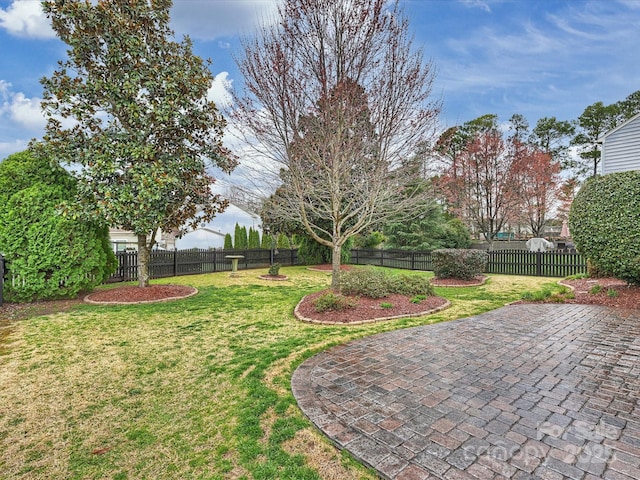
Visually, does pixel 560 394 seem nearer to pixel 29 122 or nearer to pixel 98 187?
pixel 98 187

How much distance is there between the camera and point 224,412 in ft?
8.98

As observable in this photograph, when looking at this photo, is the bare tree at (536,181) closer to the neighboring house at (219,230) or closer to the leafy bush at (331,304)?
the neighboring house at (219,230)

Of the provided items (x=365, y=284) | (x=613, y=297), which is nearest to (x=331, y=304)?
(x=365, y=284)

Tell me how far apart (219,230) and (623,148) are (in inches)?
825

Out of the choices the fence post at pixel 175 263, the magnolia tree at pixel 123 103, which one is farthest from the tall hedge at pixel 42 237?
the fence post at pixel 175 263

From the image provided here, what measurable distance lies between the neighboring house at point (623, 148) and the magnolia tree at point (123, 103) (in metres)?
14.3

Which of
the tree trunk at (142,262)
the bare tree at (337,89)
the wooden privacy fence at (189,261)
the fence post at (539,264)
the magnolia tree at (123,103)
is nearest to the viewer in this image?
the bare tree at (337,89)

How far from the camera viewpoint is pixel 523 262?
1292 cm

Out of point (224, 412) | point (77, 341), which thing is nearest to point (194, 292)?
point (77, 341)

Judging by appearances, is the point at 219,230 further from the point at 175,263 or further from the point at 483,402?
the point at 483,402

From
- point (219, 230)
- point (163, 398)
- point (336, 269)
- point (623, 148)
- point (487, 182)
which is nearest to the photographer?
point (163, 398)

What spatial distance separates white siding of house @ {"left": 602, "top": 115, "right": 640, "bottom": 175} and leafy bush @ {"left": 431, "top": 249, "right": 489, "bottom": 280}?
6244 millimetres

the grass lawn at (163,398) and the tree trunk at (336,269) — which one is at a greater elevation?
the tree trunk at (336,269)

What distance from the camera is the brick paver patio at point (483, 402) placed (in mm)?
2051
